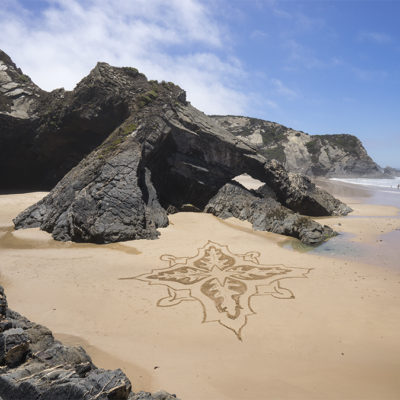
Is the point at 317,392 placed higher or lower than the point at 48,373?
lower

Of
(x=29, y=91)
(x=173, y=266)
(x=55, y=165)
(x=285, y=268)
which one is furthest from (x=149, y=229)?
(x=29, y=91)

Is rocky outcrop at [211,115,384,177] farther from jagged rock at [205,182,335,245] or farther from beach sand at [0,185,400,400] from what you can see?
beach sand at [0,185,400,400]

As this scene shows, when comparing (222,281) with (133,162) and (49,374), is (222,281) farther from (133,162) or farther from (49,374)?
(133,162)

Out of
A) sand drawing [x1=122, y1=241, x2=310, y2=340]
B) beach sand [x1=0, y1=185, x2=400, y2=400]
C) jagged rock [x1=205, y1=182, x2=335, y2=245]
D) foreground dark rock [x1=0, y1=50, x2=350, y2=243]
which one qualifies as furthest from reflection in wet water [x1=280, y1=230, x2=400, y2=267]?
sand drawing [x1=122, y1=241, x2=310, y2=340]

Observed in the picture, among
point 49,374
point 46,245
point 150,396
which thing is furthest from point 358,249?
point 46,245

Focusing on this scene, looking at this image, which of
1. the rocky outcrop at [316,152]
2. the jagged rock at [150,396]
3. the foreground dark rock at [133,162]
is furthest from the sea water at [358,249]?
the rocky outcrop at [316,152]

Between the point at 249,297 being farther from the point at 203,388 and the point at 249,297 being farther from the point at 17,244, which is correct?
the point at 17,244

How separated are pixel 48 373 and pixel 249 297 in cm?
A: 557

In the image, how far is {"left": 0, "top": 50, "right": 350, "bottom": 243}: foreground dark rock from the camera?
14422 mm

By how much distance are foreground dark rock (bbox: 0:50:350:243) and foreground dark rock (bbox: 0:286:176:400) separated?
9.30 metres

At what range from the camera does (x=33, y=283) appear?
29.1 feet

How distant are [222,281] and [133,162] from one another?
9.35 m

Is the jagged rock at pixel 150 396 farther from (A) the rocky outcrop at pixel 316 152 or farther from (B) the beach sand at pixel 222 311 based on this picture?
(A) the rocky outcrop at pixel 316 152

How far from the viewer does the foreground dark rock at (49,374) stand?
346 cm
